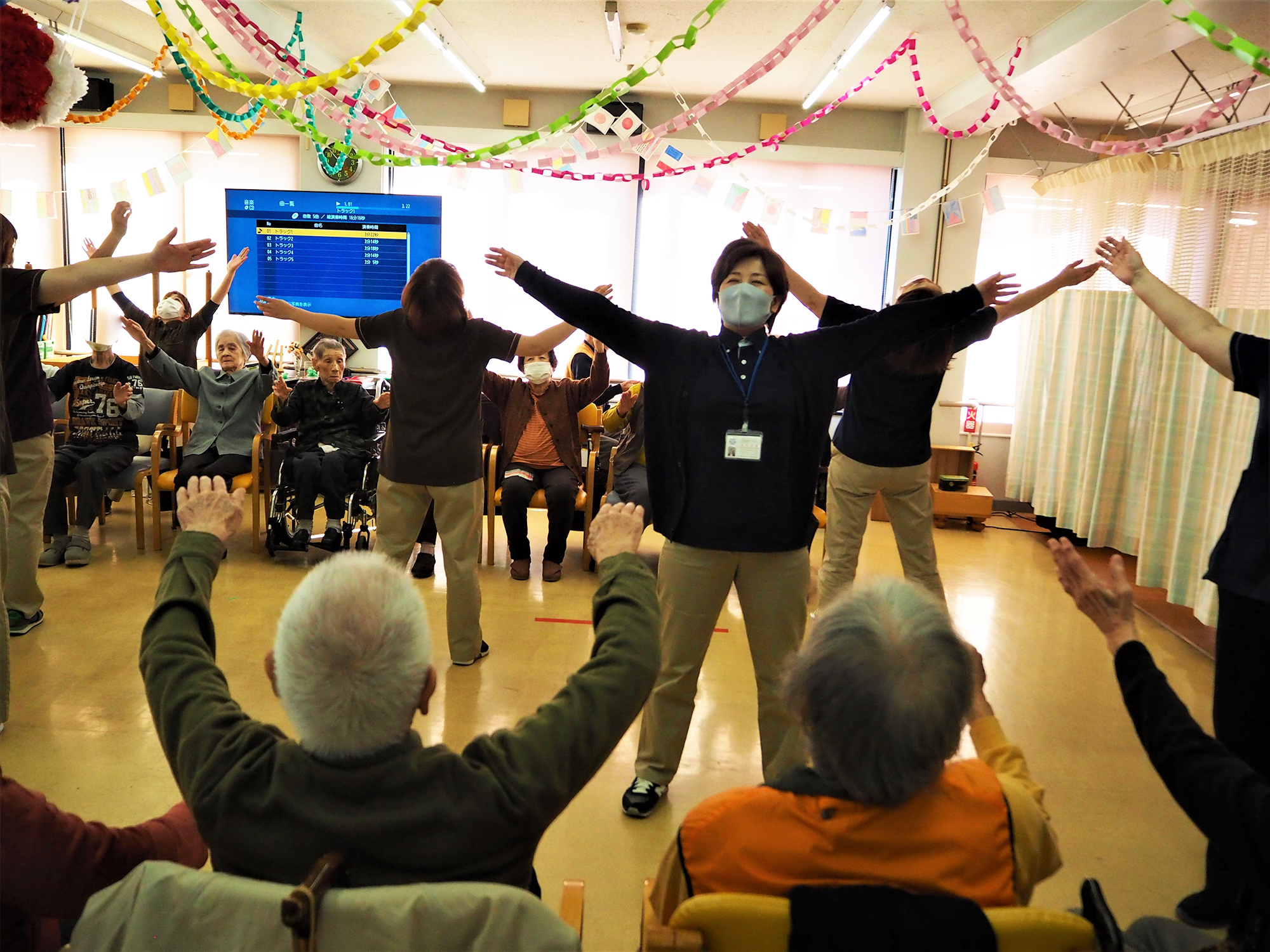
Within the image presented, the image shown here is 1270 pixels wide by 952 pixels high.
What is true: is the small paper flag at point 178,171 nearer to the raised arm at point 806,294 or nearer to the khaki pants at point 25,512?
the khaki pants at point 25,512

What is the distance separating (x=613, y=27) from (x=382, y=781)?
5328 mm

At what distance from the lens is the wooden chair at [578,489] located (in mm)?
5258

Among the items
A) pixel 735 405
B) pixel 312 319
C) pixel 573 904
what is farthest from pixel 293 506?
pixel 573 904

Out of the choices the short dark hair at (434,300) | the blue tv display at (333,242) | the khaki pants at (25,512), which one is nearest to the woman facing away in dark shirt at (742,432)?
the short dark hair at (434,300)

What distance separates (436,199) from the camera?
6.86m

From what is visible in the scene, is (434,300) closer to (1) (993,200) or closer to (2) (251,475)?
(2) (251,475)

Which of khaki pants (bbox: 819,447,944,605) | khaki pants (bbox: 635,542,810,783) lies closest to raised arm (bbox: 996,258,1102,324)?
khaki pants (bbox: 819,447,944,605)

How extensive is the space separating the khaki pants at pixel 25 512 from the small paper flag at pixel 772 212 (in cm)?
442

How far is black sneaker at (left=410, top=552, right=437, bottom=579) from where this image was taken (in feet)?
16.5

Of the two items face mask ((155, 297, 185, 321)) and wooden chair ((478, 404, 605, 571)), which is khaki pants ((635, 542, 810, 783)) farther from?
face mask ((155, 297, 185, 321))

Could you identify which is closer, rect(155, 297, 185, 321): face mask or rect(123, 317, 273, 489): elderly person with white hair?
rect(123, 317, 273, 489): elderly person with white hair

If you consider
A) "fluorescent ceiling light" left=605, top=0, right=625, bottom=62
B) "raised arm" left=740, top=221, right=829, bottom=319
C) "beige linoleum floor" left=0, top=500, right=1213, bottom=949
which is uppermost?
"fluorescent ceiling light" left=605, top=0, right=625, bottom=62

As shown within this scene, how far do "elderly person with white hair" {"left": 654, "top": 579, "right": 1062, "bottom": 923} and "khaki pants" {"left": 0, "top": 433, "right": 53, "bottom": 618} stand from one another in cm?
314

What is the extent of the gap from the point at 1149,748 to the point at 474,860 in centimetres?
92
